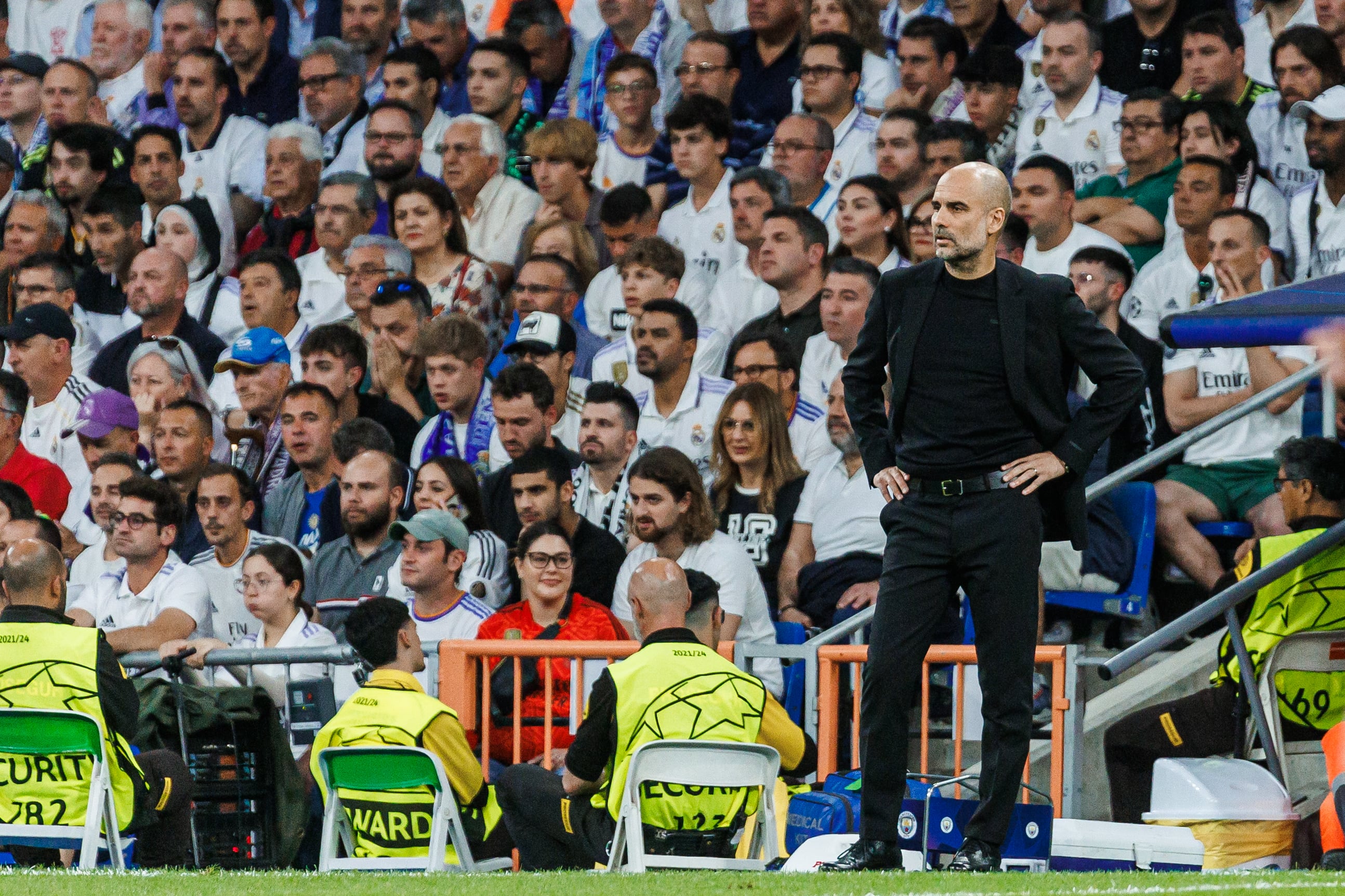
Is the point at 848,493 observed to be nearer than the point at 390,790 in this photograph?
No

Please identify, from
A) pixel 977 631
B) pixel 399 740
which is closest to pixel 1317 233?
pixel 977 631

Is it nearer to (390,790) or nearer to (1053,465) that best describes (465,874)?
(390,790)

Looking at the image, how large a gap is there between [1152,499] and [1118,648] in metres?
0.66

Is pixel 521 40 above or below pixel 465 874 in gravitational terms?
above

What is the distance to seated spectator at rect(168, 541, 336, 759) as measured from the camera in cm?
862

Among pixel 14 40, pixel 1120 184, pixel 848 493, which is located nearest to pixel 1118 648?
pixel 848 493

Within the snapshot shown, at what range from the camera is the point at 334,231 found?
41.2 ft

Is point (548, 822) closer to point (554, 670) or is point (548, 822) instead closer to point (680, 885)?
point (554, 670)

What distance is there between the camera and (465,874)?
18.9ft

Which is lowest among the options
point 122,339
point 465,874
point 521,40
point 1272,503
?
point 465,874

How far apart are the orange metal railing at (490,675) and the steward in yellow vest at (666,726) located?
36.0 inches

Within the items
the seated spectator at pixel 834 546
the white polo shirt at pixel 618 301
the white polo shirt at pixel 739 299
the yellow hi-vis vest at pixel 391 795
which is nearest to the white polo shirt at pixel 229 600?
the white polo shirt at pixel 618 301

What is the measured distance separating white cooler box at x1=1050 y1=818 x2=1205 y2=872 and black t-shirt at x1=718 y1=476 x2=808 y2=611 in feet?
10.8

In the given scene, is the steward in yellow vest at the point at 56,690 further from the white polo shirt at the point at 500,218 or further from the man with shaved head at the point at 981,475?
the white polo shirt at the point at 500,218
